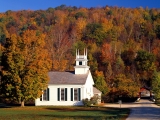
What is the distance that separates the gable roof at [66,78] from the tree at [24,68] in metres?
3.20

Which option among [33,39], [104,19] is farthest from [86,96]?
[104,19]

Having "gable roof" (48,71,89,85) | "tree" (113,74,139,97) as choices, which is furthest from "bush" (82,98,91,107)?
"tree" (113,74,139,97)

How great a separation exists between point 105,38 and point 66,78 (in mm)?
62791

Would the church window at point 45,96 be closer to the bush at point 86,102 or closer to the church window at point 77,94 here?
the church window at point 77,94

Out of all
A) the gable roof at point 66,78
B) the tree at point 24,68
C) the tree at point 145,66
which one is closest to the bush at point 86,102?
the gable roof at point 66,78

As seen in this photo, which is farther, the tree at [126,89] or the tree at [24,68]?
the tree at [126,89]

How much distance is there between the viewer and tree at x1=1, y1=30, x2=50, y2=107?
51.2m

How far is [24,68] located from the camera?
52.2 meters

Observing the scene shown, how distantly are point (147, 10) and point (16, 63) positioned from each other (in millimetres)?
101651

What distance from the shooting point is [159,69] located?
A: 91.6m

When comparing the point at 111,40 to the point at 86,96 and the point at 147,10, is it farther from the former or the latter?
the point at 86,96

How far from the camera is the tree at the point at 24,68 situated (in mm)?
51188

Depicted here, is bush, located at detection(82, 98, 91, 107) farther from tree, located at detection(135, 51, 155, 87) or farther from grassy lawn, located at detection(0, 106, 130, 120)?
tree, located at detection(135, 51, 155, 87)

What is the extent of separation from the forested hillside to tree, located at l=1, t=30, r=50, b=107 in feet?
61.3
